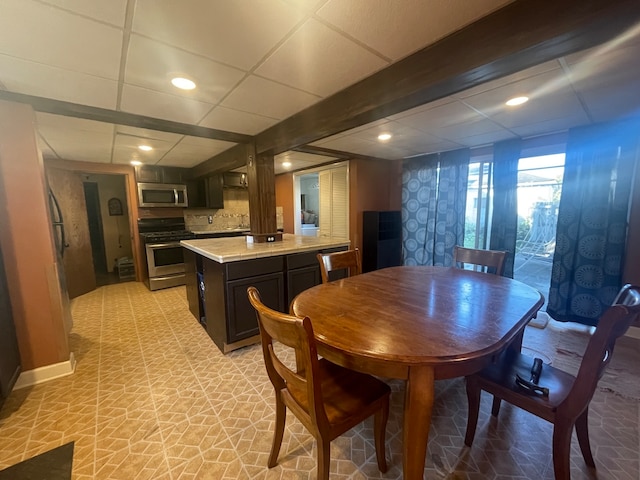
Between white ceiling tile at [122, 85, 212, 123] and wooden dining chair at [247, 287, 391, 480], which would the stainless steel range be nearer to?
white ceiling tile at [122, 85, 212, 123]

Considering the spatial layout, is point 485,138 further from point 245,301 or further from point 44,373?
point 44,373

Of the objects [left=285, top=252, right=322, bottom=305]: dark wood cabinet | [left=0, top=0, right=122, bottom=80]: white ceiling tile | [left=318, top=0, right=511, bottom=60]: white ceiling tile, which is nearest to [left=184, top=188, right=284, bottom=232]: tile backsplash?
[left=285, top=252, right=322, bottom=305]: dark wood cabinet

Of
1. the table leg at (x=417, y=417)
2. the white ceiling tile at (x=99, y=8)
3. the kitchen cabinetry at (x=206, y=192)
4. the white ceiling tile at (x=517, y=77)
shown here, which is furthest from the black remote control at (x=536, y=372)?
the kitchen cabinetry at (x=206, y=192)

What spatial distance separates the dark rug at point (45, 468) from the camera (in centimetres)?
128

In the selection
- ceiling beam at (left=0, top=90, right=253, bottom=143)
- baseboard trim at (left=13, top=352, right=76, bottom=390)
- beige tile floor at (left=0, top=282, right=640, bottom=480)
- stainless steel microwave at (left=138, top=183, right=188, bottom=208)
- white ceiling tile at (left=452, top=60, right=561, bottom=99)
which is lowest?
beige tile floor at (left=0, top=282, right=640, bottom=480)

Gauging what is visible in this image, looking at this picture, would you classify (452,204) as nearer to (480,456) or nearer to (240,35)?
(480,456)

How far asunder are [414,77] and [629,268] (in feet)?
10.3

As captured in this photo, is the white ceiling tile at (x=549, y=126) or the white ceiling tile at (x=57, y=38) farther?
the white ceiling tile at (x=549, y=126)

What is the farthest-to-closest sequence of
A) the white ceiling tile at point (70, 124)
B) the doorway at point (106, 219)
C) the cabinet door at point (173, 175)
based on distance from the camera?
1. the doorway at point (106, 219)
2. the cabinet door at point (173, 175)
3. the white ceiling tile at point (70, 124)

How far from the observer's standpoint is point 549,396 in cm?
116

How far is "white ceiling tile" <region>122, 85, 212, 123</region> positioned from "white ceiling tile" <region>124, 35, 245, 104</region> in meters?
0.11

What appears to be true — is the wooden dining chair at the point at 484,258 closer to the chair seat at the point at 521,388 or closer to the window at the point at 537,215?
the chair seat at the point at 521,388

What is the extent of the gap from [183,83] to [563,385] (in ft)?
9.20

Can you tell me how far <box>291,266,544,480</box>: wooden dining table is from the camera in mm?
946
